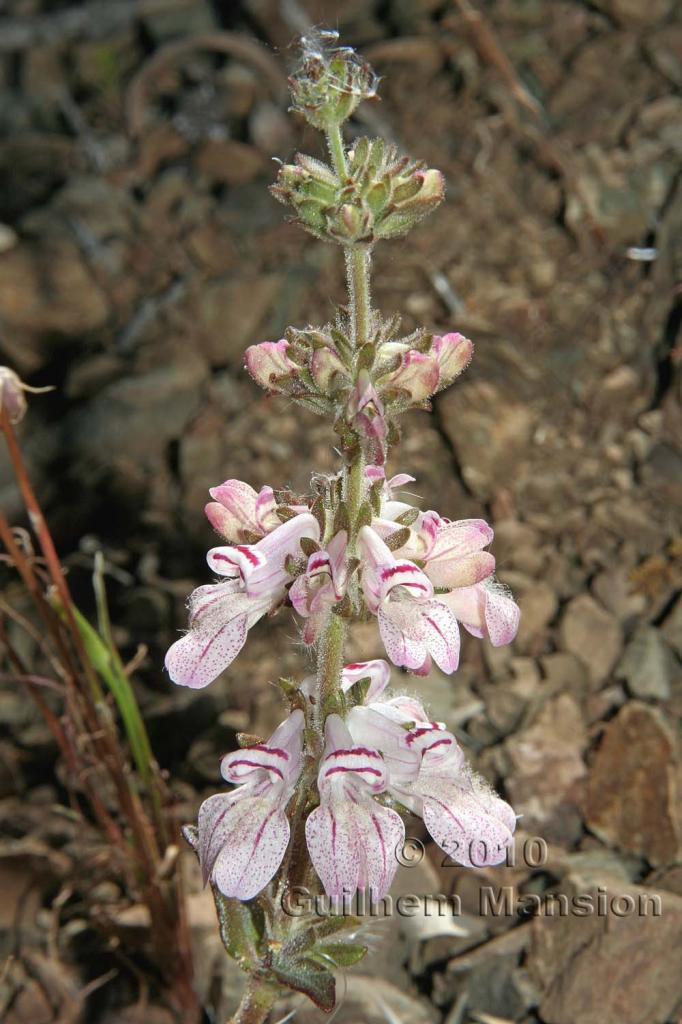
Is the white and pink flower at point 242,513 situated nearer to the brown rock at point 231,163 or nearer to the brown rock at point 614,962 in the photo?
the brown rock at point 614,962

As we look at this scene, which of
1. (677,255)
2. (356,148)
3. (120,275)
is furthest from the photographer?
(120,275)

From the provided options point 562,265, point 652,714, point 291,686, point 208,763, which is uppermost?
point 291,686

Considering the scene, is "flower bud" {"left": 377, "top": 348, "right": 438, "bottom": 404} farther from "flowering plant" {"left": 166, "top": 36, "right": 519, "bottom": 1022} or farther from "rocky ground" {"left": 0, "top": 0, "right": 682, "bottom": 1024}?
"rocky ground" {"left": 0, "top": 0, "right": 682, "bottom": 1024}

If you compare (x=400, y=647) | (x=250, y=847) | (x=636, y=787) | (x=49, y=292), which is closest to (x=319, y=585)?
(x=400, y=647)

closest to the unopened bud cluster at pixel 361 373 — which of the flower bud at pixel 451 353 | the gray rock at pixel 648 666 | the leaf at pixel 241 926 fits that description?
the flower bud at pixel 451 353

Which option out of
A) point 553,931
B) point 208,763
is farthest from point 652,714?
point 208,763

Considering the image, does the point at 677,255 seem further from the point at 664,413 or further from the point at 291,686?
→ the point at 291,686
